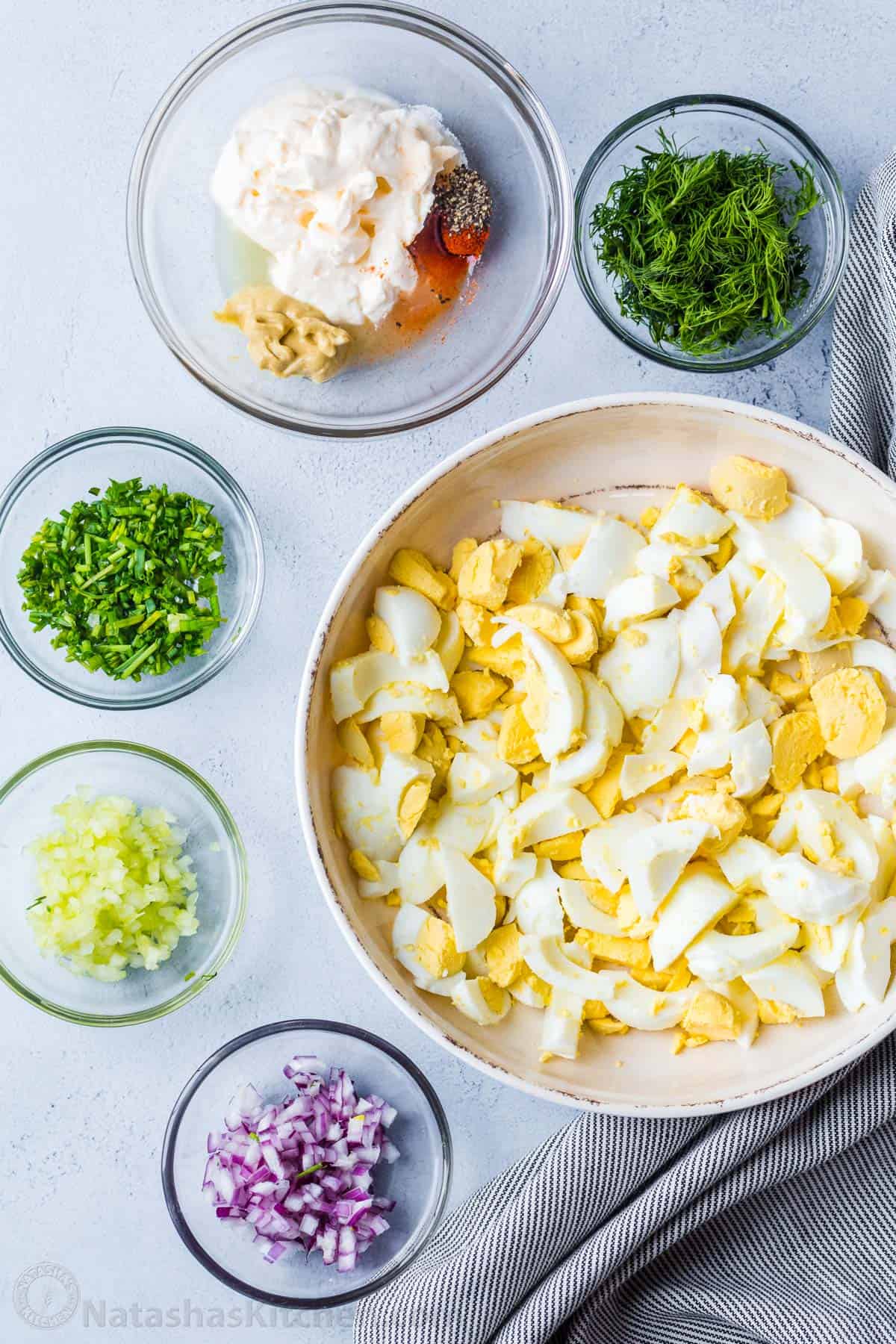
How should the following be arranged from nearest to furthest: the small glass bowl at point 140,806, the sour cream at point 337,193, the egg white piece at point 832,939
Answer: the sour cream at point 337,193 → the egg white piece at point 832,939 → the small glass bowl at point 140,806

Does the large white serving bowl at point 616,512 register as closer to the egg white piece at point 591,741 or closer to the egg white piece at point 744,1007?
the egg white piece at point 744,1007

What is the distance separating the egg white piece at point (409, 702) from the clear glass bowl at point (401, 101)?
1.23ft

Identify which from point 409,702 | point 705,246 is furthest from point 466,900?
point 705,246

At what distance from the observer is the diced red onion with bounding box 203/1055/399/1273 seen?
1.73 metres

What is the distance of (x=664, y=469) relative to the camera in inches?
65.5

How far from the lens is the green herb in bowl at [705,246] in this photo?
5.07 ft

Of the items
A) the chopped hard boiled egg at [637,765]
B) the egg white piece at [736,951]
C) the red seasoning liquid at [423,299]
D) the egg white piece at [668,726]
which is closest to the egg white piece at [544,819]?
the chopped hard boiled egg at [637,765]

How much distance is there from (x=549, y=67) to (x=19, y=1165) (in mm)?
1904

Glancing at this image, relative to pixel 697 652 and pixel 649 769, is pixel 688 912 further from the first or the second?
pixel 697 652

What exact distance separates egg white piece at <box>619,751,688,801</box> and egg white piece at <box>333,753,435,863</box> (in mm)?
287

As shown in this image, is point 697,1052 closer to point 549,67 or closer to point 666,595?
point 666,595

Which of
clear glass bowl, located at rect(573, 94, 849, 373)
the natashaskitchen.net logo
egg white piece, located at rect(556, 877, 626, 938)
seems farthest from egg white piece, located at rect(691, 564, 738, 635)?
the natashaskitchen.net logo

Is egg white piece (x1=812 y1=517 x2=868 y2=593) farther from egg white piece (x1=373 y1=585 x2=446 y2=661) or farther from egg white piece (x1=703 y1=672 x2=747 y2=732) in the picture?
egg white piece (x1=373 y1=585 x2=446 y2=661)

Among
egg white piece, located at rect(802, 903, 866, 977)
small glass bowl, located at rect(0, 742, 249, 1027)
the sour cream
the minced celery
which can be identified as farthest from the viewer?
small glass bowl, located at rect(0, 742, 249, 1027)
